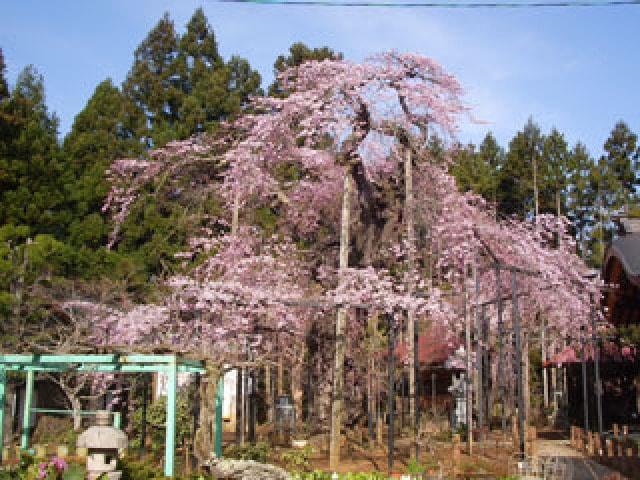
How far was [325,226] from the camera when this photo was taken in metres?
16.8

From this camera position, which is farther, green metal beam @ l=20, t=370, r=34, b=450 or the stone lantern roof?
green metal beam @ l=20, t=370, r=34, b=450

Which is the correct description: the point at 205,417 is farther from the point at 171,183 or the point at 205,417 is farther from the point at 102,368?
the point at 171,183

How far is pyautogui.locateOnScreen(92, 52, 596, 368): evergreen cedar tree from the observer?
42.2ft

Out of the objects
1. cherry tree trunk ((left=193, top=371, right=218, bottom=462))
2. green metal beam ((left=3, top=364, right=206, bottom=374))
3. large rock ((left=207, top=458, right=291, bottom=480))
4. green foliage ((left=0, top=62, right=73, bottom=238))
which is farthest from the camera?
green foliage ((left=0, top=62, right=73, bottom=238))

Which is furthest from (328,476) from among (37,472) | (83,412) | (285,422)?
(285,422)

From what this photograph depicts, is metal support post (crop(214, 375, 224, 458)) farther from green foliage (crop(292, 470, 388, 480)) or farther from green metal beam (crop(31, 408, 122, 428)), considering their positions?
green foliage (crop(292, 470, 388, 480))

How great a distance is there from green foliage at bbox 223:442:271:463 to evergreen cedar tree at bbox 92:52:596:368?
66.1 inches

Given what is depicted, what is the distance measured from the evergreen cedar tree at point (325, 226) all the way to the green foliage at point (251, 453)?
1679 millimetres

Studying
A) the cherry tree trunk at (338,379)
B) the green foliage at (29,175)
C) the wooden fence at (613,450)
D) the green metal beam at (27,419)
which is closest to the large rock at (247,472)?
the cherry tree trunk at (338,379)

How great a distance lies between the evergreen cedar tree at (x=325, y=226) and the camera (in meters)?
12.9

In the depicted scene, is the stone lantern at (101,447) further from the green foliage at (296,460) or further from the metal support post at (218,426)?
the metal support post at (218,426)

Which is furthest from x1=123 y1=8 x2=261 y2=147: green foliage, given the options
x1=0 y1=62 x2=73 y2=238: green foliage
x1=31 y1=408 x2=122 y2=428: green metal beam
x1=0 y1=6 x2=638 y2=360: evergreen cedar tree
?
x1=31 y1=408 x2=122 y2=428: green metal beam

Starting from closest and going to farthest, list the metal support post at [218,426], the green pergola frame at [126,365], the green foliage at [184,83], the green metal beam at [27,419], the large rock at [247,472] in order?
1. the large rock at [247,472]
2. the green pergola frame at [126,365]
3. the green metal beam at [27,419]
4. the metal support post at [218,426]
5. the green foliage at [184,83]

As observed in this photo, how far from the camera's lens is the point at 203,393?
37.7 feet
